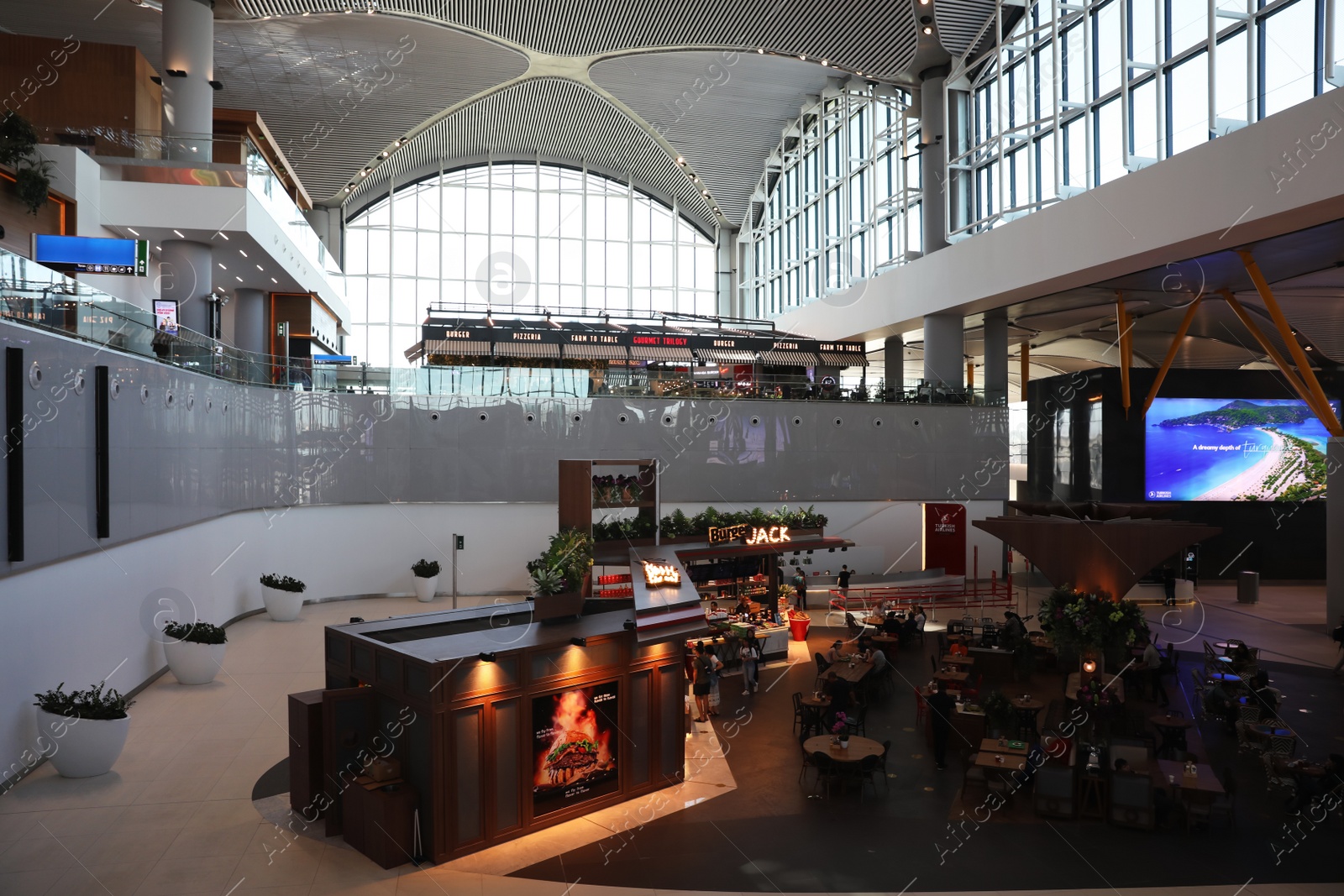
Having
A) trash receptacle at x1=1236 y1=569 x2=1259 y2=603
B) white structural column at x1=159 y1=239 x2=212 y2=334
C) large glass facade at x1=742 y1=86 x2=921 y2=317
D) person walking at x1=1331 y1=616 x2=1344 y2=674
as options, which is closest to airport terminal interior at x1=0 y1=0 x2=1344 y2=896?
white structural column at x1=159 y1=239 x2=212 y2=334

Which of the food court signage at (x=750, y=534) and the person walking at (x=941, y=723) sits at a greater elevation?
the food court signage at (x=750, y=534)

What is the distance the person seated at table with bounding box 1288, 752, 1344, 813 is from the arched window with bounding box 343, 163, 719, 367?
3392 cm

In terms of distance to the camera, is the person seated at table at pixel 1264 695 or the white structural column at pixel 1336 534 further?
the white structural column at pixel 1336 534

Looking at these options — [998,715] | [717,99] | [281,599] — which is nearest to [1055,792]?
[998,715]

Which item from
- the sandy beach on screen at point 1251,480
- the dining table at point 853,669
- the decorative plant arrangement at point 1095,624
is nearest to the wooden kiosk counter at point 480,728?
the dining table at point 853,669

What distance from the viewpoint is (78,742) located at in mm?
9359

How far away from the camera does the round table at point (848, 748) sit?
9.63m

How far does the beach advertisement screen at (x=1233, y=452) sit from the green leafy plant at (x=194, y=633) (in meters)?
24.4

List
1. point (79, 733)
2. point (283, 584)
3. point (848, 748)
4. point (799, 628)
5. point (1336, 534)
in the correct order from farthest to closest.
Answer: point (1336, 534) → point (283, 584) → point (799, 628) → point (848, 748) → point (79, 733)

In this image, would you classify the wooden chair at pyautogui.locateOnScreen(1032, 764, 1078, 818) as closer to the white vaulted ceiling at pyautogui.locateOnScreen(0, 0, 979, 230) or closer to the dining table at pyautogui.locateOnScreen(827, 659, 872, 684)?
the dining table at pyautogui.locateOnScreen(827, 659, 872, 684)

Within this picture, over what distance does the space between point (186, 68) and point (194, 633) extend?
14.5 meters

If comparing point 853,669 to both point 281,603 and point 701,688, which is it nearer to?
point 701,688

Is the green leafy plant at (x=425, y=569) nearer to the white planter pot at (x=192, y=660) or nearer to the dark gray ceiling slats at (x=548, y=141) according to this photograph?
the white planter pot at (x=192, y=660)

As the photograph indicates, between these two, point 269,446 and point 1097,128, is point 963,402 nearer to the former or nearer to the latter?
point 1097,128
